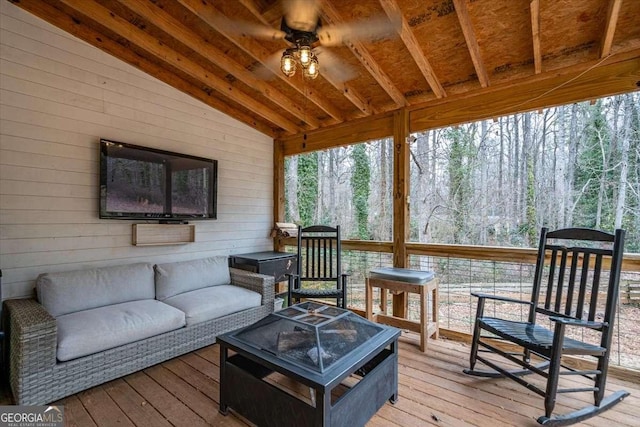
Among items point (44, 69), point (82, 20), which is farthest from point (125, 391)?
point (82, 20)

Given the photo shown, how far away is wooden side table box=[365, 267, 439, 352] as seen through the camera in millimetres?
2789

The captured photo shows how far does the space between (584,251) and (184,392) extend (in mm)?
3148

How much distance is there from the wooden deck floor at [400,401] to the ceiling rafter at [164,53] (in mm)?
2917

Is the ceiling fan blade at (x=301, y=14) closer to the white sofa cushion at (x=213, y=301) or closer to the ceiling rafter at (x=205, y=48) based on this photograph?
the ceiling rafter at (x=205, y=48)

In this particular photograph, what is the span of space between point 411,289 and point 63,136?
356 centimetres

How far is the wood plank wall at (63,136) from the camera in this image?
7.80 feet

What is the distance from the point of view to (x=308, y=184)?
21.8ft

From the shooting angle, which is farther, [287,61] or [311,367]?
[287,61]

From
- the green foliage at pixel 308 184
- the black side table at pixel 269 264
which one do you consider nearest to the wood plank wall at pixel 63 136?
the black side table at pixel 269 264

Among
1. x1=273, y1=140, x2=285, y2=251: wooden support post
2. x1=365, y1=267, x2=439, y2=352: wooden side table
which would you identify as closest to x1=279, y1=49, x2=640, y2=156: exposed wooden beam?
x1=273, y1=140, x2=285, y2=251: wooden support post

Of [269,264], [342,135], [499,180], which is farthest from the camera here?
[499,180]

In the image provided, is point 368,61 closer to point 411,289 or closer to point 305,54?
point 305,54

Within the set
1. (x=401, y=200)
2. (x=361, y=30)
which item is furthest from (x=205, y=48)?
(x=401, y=200)

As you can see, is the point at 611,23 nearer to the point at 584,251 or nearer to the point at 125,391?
the point at 584,251
